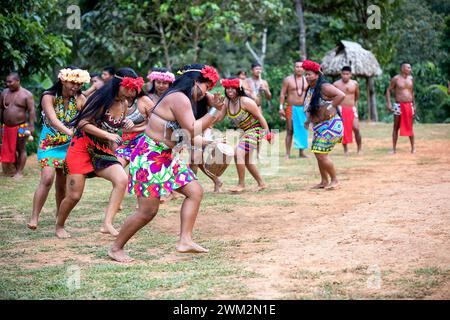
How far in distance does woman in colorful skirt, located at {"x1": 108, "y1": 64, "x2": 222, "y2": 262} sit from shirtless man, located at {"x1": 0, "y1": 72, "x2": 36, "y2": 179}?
707 centimetres

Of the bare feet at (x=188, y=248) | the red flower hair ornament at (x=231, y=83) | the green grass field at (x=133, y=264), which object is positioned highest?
the red flower hair ornament at (x=231, y=83)

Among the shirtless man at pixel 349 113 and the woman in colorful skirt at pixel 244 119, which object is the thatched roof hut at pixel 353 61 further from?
the woman in colorful skirt at pixel 244 119

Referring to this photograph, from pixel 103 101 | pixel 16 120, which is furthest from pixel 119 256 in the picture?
pixel 16 120

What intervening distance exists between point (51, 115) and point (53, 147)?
1.30 feet

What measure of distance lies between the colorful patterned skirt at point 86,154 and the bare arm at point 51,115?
14.6 inches

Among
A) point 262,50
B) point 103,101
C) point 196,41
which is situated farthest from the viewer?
point 262,50

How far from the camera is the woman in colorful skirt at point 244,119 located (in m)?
10.2

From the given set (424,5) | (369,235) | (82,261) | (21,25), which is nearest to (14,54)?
(21,25)

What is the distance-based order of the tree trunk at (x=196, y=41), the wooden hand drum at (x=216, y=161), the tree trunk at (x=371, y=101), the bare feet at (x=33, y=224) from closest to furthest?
the bare feet at (x=33, y=224) < the wooden hand drum at (x=216, y=161) < the tree trunk at (x=196, y=41) < the tree trunk at (x=371, y=101)

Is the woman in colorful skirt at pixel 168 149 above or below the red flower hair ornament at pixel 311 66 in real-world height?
below

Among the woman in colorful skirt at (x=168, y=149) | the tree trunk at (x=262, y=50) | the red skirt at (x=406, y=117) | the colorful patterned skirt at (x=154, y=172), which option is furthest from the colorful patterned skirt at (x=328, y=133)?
the tree trunk at (x=262, y=50)

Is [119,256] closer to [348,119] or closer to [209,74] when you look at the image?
[209,74]

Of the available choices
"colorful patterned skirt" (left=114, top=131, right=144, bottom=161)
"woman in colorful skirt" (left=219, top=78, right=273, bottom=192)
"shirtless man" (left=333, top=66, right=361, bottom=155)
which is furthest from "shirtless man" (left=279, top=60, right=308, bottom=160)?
"colorful patterned skirt" (left=114, top=131, right=144, bottom=161)

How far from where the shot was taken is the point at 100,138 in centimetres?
727
